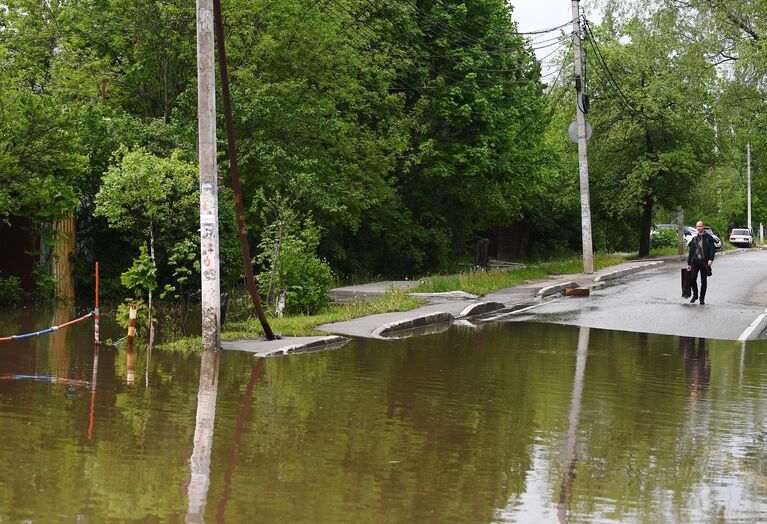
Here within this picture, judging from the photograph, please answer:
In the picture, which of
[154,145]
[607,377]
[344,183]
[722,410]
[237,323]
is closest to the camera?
[722,410]

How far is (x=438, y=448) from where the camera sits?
29.4ft

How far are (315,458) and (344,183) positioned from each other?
69.1 ft

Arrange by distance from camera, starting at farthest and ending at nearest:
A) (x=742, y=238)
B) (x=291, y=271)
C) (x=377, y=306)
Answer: (x=742, y=238) → (x=377, y=306) → (x=291, y=271)

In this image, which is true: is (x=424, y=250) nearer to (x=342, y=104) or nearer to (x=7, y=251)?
(x=342, y=104)

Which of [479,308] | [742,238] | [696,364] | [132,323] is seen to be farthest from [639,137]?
[742,238]

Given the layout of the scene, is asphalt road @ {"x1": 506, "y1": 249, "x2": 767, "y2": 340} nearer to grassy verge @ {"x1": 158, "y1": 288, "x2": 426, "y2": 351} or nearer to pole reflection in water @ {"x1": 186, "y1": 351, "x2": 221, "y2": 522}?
grassy verge @ {"x1": 158, "y1": 288, "x2": 426, "y2": 351}

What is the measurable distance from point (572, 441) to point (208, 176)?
8.23 metres

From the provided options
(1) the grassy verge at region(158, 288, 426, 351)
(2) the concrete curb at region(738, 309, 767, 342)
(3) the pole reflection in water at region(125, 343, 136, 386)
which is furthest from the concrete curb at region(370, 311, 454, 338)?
(2) the concrete curb at region(738, 309, 767, 342)

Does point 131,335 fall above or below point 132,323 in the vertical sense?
below

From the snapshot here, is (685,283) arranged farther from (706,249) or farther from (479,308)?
(479,308)

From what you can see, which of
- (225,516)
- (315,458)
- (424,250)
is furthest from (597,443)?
(424,250)

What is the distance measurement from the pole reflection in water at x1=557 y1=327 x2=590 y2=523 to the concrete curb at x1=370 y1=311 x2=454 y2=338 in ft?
12.2

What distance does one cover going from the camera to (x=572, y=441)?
30.8ft

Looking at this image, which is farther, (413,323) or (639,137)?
(639,137)
